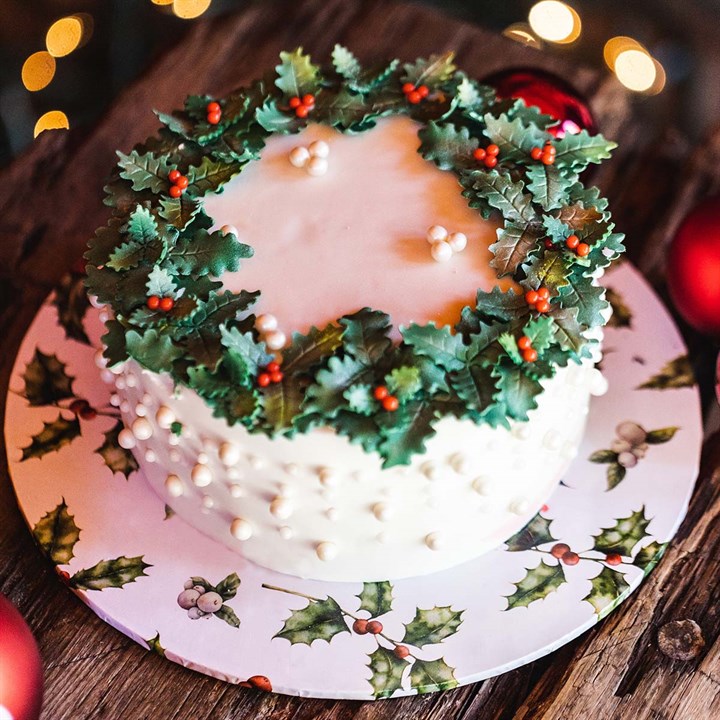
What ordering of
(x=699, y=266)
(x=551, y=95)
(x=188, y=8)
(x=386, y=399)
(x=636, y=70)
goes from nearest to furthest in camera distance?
(x=386, y=399), (x=699, y=266), (x=551, y=95), (x=188, y=8), (x=636, y=70)

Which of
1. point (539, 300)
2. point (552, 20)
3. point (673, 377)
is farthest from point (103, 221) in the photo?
point (552, 20)

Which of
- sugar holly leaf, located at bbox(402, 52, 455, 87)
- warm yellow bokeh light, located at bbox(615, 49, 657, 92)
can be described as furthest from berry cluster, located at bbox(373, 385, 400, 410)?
warm yellow bokeh light, located at bbox(615, 49, 657, 92)

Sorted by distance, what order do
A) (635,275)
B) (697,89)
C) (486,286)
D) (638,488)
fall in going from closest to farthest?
(486,286), (638,488), (635,275), (697,89)

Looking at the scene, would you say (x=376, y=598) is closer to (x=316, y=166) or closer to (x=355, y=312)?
(x=355, y=312)

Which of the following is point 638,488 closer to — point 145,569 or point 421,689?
point 421,689

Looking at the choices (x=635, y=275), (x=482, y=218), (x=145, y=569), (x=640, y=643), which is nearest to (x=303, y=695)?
(x=145, y=569)

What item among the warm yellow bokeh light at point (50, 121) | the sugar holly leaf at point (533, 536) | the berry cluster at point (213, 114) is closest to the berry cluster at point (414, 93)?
the berry cluster at point (213, 114)
